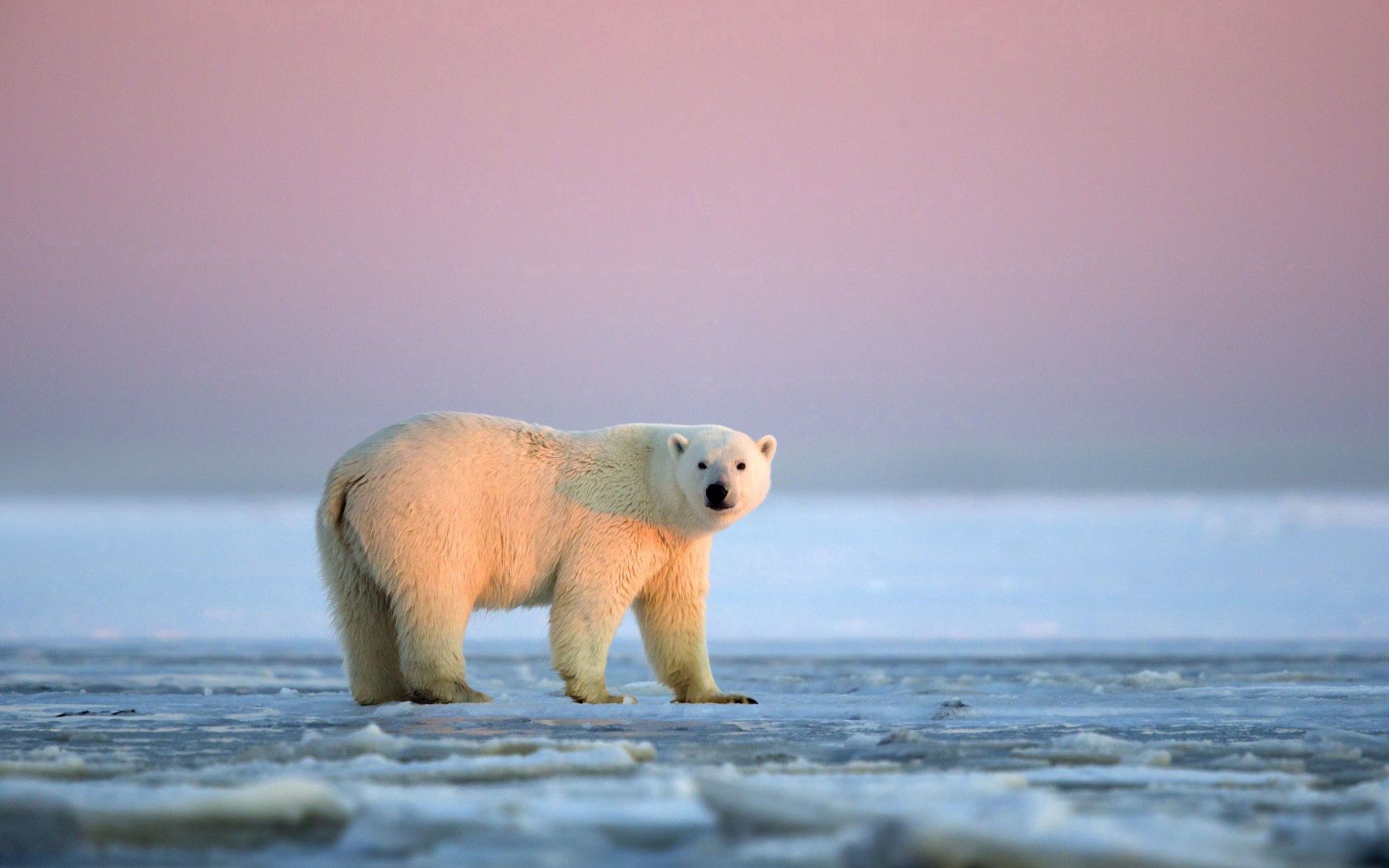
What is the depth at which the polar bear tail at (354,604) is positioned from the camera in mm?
6676

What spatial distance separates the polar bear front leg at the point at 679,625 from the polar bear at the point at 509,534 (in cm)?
1

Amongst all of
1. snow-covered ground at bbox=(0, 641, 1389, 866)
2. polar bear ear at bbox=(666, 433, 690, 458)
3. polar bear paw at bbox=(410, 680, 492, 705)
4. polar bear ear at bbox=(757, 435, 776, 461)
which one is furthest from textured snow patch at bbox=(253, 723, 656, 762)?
polar bear ear at bbox=(757, 435, 776, 461)

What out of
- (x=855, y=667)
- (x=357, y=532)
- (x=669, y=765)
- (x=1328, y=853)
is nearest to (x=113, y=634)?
(x=855, y=667)

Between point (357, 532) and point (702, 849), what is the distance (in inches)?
161

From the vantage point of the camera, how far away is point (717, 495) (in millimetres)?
6539

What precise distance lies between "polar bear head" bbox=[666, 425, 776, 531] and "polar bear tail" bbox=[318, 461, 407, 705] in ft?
5.17

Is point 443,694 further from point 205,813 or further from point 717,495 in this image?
point 205,813

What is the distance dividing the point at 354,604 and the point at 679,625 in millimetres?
1689

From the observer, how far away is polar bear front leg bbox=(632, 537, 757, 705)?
720 centimetres

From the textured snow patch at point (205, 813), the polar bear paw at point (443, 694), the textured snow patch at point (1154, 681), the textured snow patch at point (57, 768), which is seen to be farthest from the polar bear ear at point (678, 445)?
the textured snow patch at point (205, 813)

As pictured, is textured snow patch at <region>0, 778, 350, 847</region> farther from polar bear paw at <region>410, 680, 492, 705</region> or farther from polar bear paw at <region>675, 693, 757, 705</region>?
polar bear paw at <region>675, 693, 757, 705</region>

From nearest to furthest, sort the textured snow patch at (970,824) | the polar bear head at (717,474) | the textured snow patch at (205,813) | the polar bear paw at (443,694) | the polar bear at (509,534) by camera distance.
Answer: the textured snow patch at (970,824), the textured snow patch at (205,813), the polar bear paw at (443,694), the polar bear at (509,534), the polar bear head at (717,474)

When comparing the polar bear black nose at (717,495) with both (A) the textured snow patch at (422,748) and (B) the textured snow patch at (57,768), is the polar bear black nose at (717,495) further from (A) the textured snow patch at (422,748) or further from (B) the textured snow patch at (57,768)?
(B) the textured snow patch at (57,768)

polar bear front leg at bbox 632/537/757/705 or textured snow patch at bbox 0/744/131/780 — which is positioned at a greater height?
polar bear front leg at bbox 632/537/757/705
